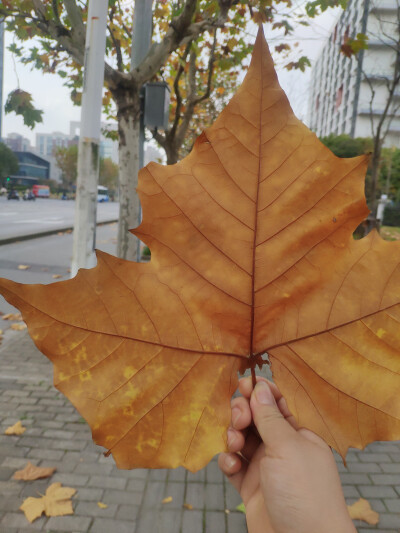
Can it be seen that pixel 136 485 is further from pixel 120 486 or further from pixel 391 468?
pixel 391 468

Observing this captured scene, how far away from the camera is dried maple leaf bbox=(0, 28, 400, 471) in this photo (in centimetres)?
59

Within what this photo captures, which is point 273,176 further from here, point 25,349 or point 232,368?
point 25,349

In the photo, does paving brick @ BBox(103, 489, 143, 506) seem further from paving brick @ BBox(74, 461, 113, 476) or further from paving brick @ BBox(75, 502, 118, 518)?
paving brick @ BBox(74, 461, 113, 476)

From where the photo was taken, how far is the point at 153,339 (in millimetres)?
626

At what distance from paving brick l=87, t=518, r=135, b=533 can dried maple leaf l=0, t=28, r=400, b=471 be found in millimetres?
2236

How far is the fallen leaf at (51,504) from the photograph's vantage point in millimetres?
2438

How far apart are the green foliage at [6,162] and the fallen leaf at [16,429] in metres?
59.0

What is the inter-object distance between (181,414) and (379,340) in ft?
1.15

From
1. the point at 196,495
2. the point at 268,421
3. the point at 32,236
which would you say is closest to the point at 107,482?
the point at 196,495

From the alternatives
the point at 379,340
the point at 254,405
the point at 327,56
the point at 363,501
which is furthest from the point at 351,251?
the point at 327,56

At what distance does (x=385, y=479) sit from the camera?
9.71 ft

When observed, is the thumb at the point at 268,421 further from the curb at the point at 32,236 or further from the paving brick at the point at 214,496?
the curb at the point at 32,236

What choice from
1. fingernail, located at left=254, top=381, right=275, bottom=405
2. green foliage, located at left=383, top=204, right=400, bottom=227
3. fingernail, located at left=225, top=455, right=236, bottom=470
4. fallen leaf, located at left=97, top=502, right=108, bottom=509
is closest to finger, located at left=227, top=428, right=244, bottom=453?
fingernail, located at left=254, top=381, right=275, bottom=405

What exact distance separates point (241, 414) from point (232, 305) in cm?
52
